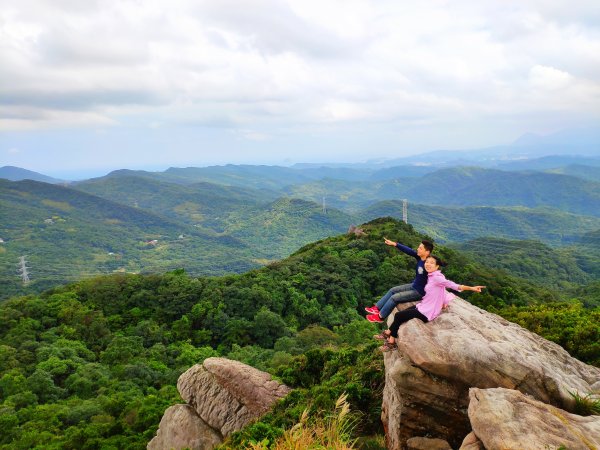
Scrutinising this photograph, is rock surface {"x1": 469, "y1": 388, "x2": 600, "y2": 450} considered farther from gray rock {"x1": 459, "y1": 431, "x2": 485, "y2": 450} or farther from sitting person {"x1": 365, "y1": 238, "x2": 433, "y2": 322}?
sitting person {"x1": 365, "y1": 238, "x2": 433, "y2": 322}

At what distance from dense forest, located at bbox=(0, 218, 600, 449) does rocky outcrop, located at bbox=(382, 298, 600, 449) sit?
2.15 metres

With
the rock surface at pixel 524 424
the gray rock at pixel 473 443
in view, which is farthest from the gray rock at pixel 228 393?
the rock surface at pixel 524 424

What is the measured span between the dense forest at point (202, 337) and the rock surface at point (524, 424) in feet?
14.7

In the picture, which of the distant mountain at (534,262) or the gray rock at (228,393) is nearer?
the gray rock at (228,393)

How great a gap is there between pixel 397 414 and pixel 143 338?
38721mm

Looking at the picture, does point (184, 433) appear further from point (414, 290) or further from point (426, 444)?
point (414, 290)

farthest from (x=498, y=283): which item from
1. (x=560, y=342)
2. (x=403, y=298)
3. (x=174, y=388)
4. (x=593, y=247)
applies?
(x=593, y=247)

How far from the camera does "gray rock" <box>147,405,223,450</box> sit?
1629 centimetres

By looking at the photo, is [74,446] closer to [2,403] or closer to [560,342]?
[2,403]

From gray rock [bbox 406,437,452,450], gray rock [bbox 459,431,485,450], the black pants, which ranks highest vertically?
the black pants

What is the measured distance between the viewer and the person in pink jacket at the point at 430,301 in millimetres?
10625

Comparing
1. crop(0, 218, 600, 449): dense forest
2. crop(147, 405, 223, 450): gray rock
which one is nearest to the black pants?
crop(0, 218, 600, 449): dense forest

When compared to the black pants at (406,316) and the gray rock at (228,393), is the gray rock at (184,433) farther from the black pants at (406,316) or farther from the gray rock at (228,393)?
the black pants at (406,316)

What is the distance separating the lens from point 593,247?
19725cm
